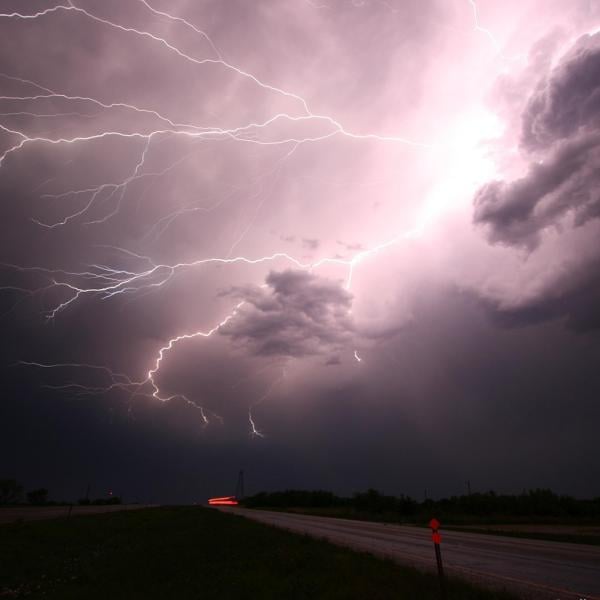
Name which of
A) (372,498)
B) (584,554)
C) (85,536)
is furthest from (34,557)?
(372,498)

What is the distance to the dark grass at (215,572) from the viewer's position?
9055 mm

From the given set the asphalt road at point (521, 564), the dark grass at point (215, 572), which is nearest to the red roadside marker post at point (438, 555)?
the dark grass at point (215, 572)

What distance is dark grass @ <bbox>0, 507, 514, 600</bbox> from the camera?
A: 9.05 meters

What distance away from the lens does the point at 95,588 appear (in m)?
11.9

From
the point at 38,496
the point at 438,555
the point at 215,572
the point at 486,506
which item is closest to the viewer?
the point at 438,555

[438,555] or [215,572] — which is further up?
[438,555]

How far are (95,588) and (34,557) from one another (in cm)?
965

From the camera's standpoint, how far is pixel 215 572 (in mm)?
12305

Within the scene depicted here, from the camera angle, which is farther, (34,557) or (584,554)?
(34,557)

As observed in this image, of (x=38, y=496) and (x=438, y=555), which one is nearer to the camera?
(x=438, y=555)

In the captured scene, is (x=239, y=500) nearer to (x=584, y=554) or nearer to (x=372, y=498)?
(x=372, y=498)

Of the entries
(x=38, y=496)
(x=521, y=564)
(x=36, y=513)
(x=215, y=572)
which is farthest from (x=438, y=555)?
(x=38, y=496)

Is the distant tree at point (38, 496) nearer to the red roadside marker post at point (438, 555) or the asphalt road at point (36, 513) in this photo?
the asphalt road at point (36, 513)

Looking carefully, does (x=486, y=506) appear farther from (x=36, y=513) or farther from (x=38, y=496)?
(x=38, y=496)
